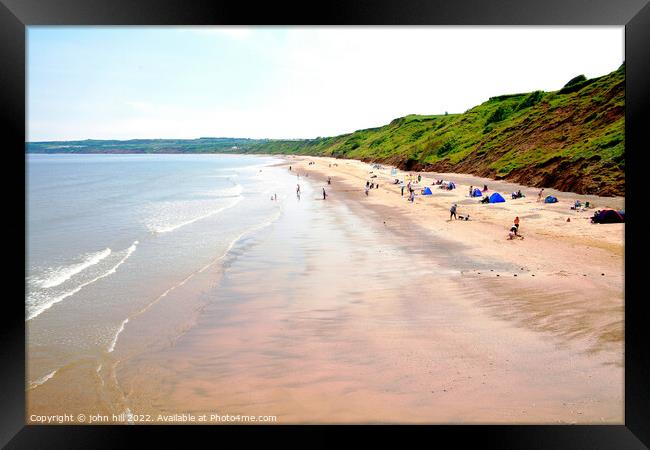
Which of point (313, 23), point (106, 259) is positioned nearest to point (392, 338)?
point (313, 23)

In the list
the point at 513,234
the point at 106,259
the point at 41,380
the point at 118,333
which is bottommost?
the point at 41,380

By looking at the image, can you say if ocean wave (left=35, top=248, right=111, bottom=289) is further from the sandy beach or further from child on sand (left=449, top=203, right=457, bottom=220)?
child on sand (left=449, top=203, right=457, bottom=220)

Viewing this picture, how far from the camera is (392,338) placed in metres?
10.3

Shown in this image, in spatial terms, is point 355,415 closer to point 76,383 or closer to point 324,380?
point 324,380

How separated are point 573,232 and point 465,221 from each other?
6.49 metres

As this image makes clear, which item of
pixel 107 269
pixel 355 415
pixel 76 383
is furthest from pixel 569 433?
pixel 107 269

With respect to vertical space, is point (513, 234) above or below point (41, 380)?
above

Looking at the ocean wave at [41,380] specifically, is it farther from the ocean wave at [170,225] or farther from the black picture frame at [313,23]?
the ocean wave at [170,225]

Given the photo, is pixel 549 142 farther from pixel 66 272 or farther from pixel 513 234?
pixel 66 272

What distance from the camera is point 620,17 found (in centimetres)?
483

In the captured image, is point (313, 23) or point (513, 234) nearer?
point (313, 23)

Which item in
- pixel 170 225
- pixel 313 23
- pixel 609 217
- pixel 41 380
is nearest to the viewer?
pixel 313 23

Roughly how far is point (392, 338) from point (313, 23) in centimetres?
718

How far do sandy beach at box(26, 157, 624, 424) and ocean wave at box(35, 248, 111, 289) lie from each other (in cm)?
480
